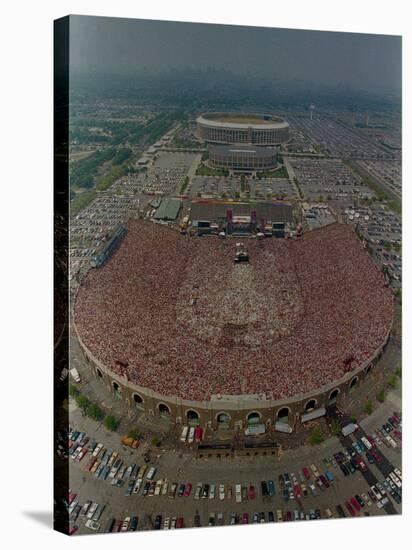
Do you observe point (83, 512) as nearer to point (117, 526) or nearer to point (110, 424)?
point (117, 526)

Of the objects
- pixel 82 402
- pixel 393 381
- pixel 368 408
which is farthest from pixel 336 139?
pixel 82 402

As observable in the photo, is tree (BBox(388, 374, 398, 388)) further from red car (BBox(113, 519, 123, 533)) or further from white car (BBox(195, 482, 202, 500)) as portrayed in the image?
red car (BBox(113, 519, 123, 533))

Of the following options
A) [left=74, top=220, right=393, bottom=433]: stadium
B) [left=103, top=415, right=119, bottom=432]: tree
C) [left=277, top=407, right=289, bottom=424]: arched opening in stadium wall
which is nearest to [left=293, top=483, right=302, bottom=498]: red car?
[left=74, top=220, right=393, bottom=433]: stadium

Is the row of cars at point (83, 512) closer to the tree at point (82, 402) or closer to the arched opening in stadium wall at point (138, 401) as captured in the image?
the tree at point (82, 402)

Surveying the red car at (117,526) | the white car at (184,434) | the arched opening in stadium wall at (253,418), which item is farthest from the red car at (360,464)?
the red car at (117,526)

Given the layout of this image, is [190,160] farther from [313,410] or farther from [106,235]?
[313,410]
